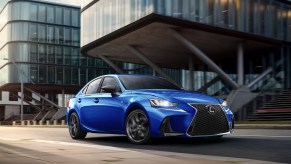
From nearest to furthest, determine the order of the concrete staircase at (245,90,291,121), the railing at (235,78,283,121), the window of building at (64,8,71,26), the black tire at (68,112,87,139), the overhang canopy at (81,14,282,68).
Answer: the black tire at (68,112,87,139), the concrete staircase at (245,90,291,121), the railing at (235,78,283,121), the overhang canopy at (81,14,282,68), the window of building at (64,8,71,26)

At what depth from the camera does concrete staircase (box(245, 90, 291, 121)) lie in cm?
3122

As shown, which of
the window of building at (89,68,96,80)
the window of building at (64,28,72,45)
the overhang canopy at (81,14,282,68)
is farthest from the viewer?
the window of building at (89,68,96,80)

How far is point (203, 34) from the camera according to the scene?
4028 cm

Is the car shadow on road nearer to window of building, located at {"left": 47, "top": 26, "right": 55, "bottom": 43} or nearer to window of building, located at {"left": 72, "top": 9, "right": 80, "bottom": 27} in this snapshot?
window of building, located at {"left": 47, "top": 26, "right": 55, "bottom": 43}

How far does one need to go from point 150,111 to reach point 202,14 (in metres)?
31.7

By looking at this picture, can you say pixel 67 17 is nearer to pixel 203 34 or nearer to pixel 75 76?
pixel 75 76

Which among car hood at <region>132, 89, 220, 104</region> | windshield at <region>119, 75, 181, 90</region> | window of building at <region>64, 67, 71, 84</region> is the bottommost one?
car hood at <region>132, 89, 220, 104</region>

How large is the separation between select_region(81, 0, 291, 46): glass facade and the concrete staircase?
707cm

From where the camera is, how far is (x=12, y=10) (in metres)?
74.1

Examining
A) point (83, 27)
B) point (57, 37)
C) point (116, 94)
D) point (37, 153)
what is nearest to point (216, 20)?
point (83, 27)

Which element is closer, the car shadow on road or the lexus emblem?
the car shadow on road

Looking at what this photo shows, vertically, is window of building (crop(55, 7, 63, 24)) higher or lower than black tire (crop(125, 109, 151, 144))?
higher

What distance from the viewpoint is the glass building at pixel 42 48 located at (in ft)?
238

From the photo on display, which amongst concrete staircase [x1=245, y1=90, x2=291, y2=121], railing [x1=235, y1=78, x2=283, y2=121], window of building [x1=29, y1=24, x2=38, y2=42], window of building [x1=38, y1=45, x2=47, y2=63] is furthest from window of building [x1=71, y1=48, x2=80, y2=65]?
concrete staircase [x1=245, y1=90, x2=291, y2=121]
